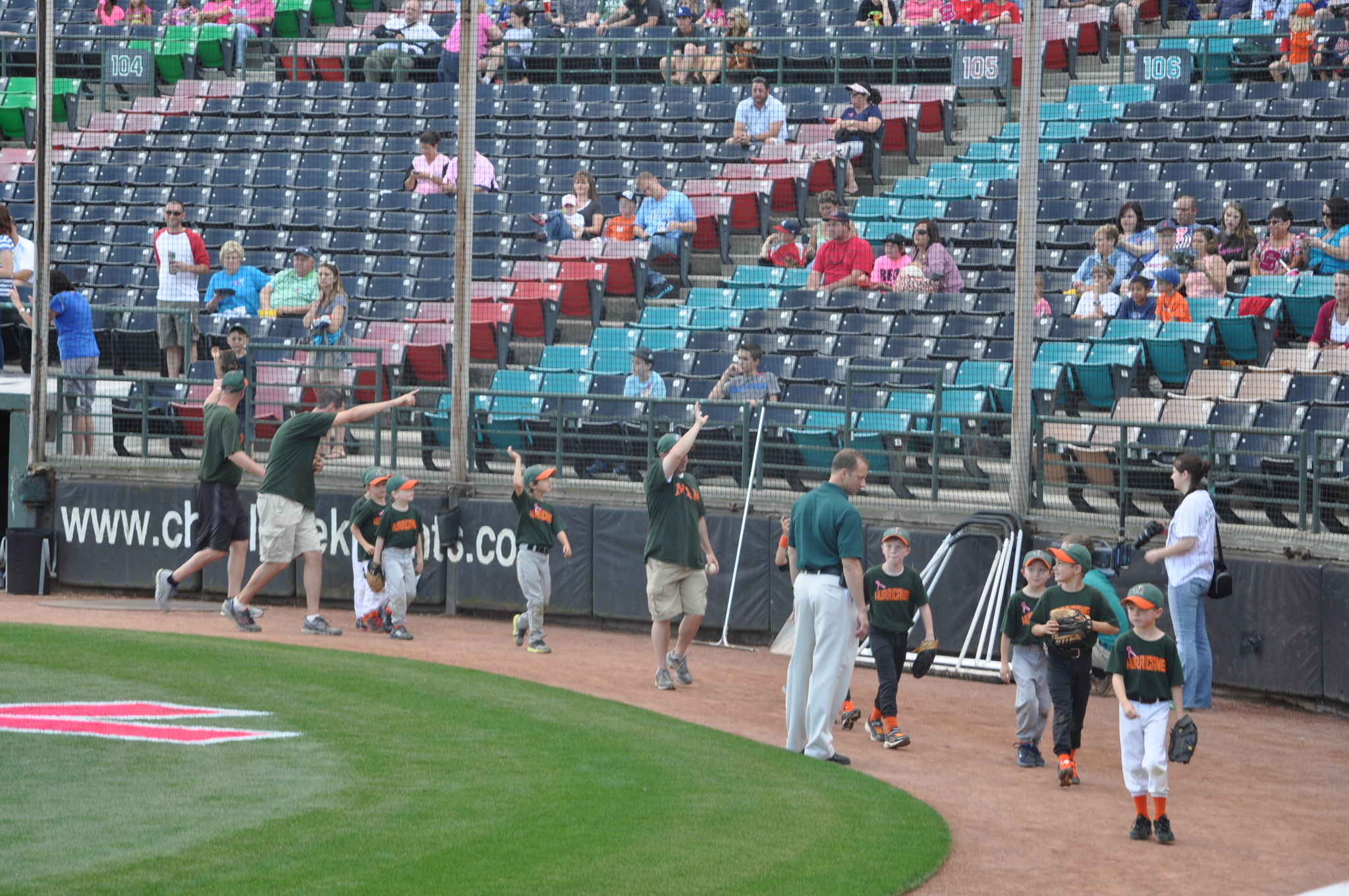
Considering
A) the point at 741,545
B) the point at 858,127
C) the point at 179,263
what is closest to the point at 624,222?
the point at 858,127

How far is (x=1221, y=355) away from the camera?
14.5 meters

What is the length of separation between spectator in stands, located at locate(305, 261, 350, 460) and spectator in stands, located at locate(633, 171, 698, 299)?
3432 millimetres

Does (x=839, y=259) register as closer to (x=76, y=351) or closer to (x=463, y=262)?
(x=463, y=262)

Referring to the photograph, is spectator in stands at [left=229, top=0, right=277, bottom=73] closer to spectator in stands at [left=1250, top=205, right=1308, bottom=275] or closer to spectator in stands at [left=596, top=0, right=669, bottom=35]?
spectator in stands at [left=596, top=0, right=669, bottom=35]

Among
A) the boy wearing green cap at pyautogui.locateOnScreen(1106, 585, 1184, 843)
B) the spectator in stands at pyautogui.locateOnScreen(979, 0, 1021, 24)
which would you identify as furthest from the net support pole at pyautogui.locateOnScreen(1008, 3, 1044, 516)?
the spectator in stands at pyautogui.locateOnScreen(979, 0, 1021, 24)

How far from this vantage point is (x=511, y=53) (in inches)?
870

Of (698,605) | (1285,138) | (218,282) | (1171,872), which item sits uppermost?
(1285,138)

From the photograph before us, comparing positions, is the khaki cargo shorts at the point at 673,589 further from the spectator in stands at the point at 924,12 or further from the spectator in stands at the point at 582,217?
the spectator in stands at the point at 924,12

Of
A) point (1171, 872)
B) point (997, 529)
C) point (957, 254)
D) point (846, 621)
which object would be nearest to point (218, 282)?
point (957, 254)

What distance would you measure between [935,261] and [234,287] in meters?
7.66

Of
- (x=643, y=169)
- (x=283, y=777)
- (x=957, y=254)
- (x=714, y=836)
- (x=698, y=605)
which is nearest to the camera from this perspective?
(x=714, y=836)

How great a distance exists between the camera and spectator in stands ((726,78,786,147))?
19.6 m

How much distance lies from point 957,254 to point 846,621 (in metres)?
8.73

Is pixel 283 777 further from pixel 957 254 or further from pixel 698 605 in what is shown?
pixel 957 254
